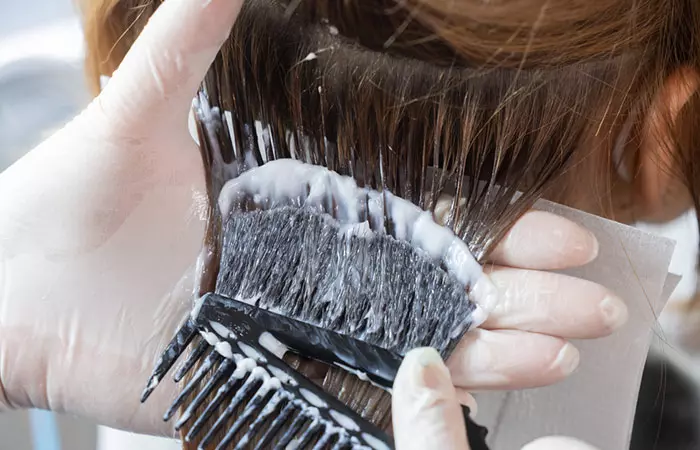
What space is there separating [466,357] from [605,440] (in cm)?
22

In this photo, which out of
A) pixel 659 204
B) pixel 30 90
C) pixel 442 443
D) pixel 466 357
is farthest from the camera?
pixel 30 90

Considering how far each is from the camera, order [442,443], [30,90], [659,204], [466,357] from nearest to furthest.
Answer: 1. [442,443]
2. [466,357]
3. [659,204]
4. [30,90]

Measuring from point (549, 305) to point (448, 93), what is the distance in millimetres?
220

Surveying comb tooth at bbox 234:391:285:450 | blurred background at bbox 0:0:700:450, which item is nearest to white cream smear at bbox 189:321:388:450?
comb tooth at bbox 234:391:285:450

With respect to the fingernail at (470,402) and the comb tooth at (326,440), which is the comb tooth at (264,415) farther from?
the fingernail at (470,402)

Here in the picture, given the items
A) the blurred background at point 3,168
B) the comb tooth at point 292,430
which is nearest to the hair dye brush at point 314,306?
the comb tooth at point 292,430

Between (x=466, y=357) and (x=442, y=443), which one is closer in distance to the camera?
(x=442, y=443)

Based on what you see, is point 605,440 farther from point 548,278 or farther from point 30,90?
point 30,90

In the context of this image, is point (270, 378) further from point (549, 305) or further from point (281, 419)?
point (549, 305)

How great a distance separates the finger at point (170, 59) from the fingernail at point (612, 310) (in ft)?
1.42

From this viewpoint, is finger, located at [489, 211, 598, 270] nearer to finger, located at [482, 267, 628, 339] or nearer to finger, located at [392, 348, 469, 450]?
finger, located at [482, 267, 628, 339]

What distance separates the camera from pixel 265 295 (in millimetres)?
566

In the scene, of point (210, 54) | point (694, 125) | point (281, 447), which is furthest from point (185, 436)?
point (694, 125)

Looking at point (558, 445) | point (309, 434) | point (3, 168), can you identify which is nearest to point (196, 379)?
point (309, 434)
